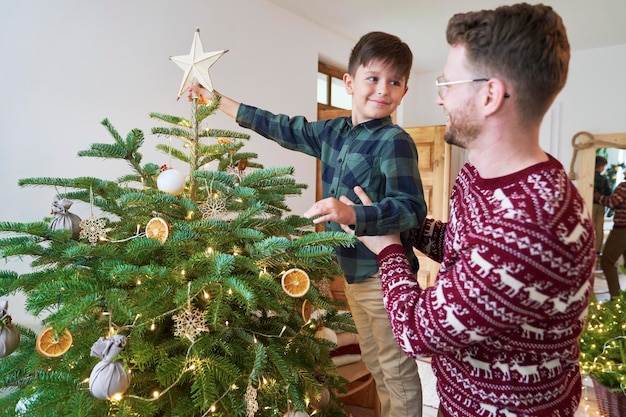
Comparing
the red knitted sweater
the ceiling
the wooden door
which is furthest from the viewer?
the wooden door

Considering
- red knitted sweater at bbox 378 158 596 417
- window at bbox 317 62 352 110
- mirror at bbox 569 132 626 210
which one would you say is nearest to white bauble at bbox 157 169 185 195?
red knitted sweater at bbox 378 158 596 417

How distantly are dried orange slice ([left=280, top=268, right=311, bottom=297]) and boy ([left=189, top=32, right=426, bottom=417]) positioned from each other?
331mm

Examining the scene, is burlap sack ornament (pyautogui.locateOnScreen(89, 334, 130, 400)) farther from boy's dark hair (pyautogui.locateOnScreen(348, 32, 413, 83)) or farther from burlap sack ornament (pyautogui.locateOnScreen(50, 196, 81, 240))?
boy's dark hair (pyautogui.locateOnScreen(348, 32, 413, 83))

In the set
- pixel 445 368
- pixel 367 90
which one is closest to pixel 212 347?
pixel 445 368

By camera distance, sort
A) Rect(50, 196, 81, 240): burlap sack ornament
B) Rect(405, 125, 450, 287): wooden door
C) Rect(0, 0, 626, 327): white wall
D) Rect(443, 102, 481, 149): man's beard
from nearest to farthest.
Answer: Rect(443, 102, 481, 149): man's beard → Rect(50, 196, 81, 240): burlap sack ornament → Rect(0, 0, 626, 327): white wall → Rect(405, 125, 450, 287): wooden door

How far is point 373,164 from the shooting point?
1097mm

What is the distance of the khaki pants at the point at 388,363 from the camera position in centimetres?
109

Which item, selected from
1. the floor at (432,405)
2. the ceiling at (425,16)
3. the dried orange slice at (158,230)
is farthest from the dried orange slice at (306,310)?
the ceiling at (425,16)

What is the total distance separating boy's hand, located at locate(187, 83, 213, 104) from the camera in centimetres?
105

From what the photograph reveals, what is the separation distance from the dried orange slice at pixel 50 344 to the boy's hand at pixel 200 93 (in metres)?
0.59

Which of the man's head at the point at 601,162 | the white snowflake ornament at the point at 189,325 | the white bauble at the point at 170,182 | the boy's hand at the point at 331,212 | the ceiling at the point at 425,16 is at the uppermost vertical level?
the ceiling at the point at 425,16

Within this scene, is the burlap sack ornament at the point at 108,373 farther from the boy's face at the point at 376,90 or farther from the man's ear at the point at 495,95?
the boy's face at the point at 376,90

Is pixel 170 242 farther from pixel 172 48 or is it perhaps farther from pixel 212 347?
pixel 172 48

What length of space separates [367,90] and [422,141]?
312cm
